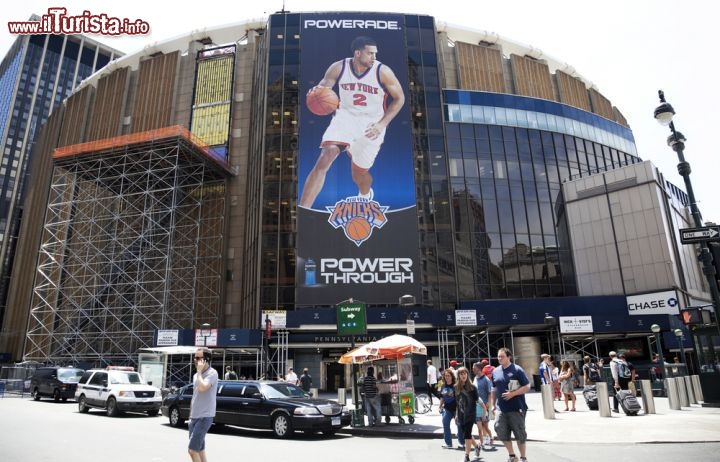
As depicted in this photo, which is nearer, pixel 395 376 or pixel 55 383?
pixel 395 376

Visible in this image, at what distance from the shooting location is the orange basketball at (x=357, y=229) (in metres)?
33.2

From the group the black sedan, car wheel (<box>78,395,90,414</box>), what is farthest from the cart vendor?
car wheel (<box>78,395,90,414</box>)

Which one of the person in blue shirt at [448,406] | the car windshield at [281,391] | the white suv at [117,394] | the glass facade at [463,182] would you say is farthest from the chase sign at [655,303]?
the white suv at [117,394]

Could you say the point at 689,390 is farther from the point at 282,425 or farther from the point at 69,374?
the point at 69,374

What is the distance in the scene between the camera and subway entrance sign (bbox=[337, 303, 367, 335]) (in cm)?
1622

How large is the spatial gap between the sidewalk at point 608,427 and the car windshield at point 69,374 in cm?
1654

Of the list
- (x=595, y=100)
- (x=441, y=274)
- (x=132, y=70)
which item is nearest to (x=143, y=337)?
(x=441, y=274)

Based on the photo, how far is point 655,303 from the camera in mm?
34281

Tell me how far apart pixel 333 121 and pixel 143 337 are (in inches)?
894

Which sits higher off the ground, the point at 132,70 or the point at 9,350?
Result: the point at 132,70

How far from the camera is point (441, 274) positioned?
34500 mm

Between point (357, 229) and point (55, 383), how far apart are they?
62.4ft

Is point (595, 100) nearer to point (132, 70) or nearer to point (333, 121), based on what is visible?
point (333, 121)

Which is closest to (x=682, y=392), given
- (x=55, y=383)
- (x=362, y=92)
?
(x=55, y=383)
